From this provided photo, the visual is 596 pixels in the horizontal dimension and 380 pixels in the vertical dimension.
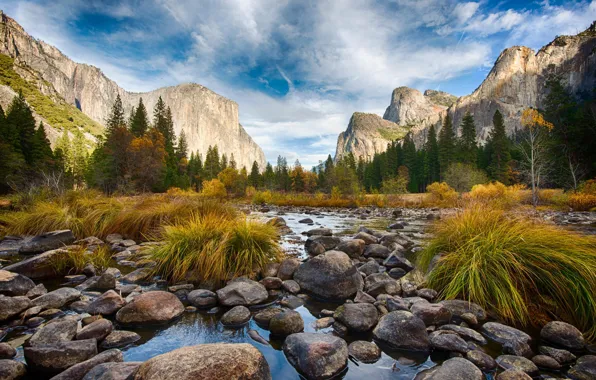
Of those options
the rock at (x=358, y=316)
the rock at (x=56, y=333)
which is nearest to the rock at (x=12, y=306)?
the rock at (x=56, y=333)

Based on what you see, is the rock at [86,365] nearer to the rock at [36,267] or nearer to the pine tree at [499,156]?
the rock at [36,267]

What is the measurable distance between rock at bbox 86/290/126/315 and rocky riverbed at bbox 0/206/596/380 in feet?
0.04

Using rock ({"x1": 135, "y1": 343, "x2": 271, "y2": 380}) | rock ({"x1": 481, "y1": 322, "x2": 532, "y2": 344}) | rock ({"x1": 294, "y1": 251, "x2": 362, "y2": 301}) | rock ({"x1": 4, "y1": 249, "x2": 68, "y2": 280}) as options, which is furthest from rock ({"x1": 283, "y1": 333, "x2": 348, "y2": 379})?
rock ({"x1": 4, "y1": 249, "x2": 68, "y2": 280})

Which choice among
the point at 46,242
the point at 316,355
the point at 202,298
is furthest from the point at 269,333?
the point at 46,242

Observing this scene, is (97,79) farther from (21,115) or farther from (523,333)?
(523,333)

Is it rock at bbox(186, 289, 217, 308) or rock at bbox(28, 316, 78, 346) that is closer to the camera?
rock at bbox(28, 316, 78, 346)

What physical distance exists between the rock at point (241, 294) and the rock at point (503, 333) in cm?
254

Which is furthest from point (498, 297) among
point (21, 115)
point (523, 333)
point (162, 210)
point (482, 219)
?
point (21, 115)

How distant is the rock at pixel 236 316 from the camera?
2.91 metres

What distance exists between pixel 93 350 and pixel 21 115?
163 feet

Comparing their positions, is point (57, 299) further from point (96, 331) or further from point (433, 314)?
point (433, 314)

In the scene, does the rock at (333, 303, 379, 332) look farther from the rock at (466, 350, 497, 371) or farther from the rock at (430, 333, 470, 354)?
the rock at (466, 350, 497, 371)

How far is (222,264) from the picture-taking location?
4.10 meters

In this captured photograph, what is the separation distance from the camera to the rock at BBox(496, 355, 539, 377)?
2.07 meters
